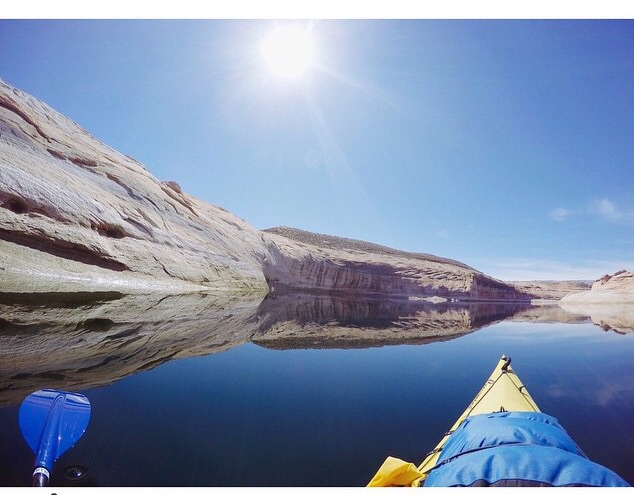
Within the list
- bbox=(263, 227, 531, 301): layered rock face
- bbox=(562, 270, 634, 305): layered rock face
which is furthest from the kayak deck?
bbox=(562, 270, 634, 305): layered rock face

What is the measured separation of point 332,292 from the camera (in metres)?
38.3

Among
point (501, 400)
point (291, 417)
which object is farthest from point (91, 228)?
point (501, 400)

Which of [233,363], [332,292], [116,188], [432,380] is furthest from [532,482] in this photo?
[332,292]

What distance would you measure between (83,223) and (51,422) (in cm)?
1286

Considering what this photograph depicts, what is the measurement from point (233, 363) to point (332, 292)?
33.4 metres

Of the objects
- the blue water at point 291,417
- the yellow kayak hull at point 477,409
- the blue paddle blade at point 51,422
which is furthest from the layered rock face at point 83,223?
the yellow kayak hull at point 477,409

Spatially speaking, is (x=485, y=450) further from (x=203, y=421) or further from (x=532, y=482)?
(x=203, y=421)

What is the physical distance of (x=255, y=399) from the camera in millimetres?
3832

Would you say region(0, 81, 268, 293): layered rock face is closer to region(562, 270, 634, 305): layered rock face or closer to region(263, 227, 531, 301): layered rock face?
region(263, 227, 531, 301): layered rock face

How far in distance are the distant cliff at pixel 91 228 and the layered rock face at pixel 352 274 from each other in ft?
11.8

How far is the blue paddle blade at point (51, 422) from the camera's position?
214 centimetres

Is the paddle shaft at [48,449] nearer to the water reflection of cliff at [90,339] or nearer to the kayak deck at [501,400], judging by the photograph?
the water reflection of cliff at [90,339]

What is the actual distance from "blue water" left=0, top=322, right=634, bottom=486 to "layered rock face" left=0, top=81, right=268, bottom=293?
7627 millimetres

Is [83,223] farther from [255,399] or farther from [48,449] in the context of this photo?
[48,449]
